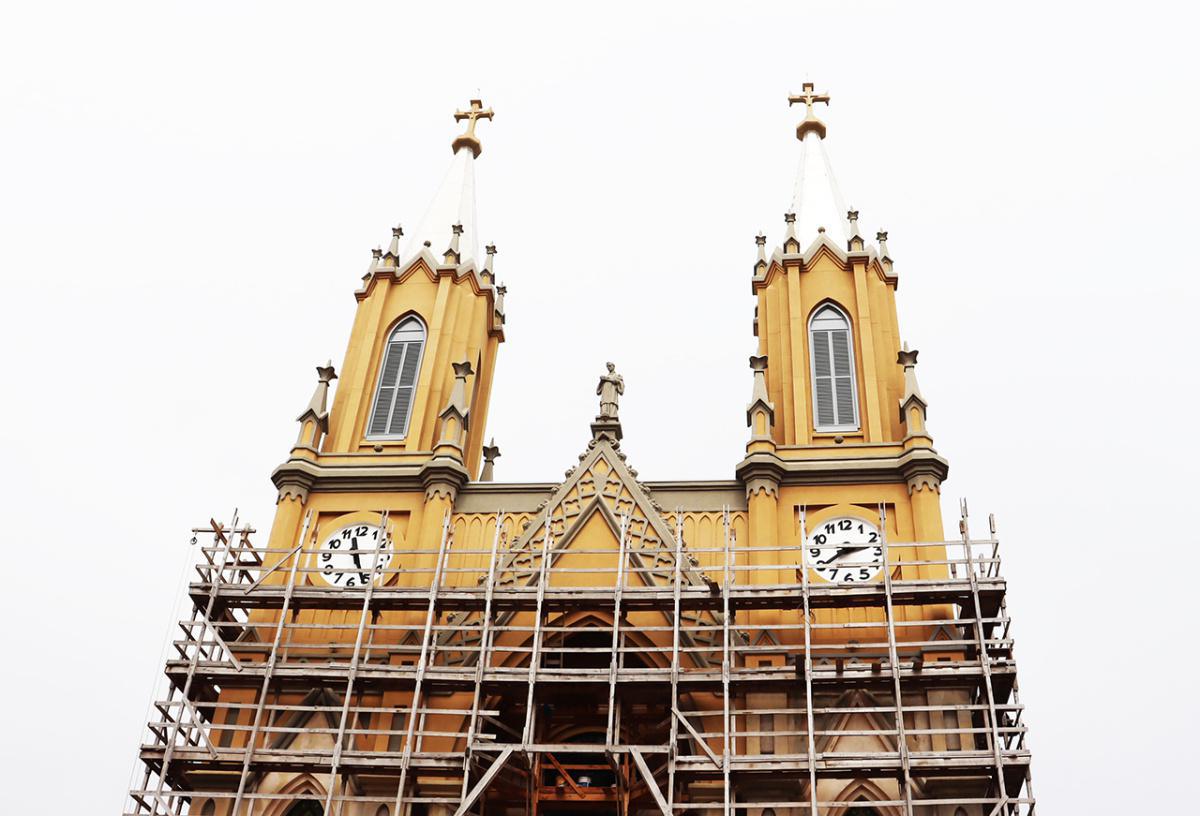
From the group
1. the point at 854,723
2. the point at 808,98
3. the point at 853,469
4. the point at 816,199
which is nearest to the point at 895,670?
the point at 854,723

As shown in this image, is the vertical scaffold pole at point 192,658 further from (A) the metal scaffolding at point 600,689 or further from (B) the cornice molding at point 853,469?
(B) the cornice molding at point 853,469

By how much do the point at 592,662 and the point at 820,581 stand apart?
539 centimetres

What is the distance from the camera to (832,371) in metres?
33.2

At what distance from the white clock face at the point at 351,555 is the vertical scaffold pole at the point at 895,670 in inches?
408

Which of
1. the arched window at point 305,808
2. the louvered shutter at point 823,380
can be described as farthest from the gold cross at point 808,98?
the arched window at point 305,808

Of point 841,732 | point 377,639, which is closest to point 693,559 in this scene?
point 841,732

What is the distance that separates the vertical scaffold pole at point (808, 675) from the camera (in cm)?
2336

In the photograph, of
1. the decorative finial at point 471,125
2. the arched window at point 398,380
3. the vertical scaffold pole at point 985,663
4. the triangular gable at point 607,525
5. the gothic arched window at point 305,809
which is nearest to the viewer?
the vertical scaffold pole at point 985,663

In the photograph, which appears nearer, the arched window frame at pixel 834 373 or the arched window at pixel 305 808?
the arched window at pixel 305 808

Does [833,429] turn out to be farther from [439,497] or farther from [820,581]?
[439,497]

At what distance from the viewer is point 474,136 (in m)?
44.2

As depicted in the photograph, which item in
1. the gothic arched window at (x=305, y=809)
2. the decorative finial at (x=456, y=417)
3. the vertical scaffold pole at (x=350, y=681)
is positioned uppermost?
the decorative finial at (x=456, y=417)

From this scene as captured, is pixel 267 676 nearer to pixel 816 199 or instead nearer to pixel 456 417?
pixel 456 417

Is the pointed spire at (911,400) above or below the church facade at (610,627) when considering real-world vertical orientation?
above
